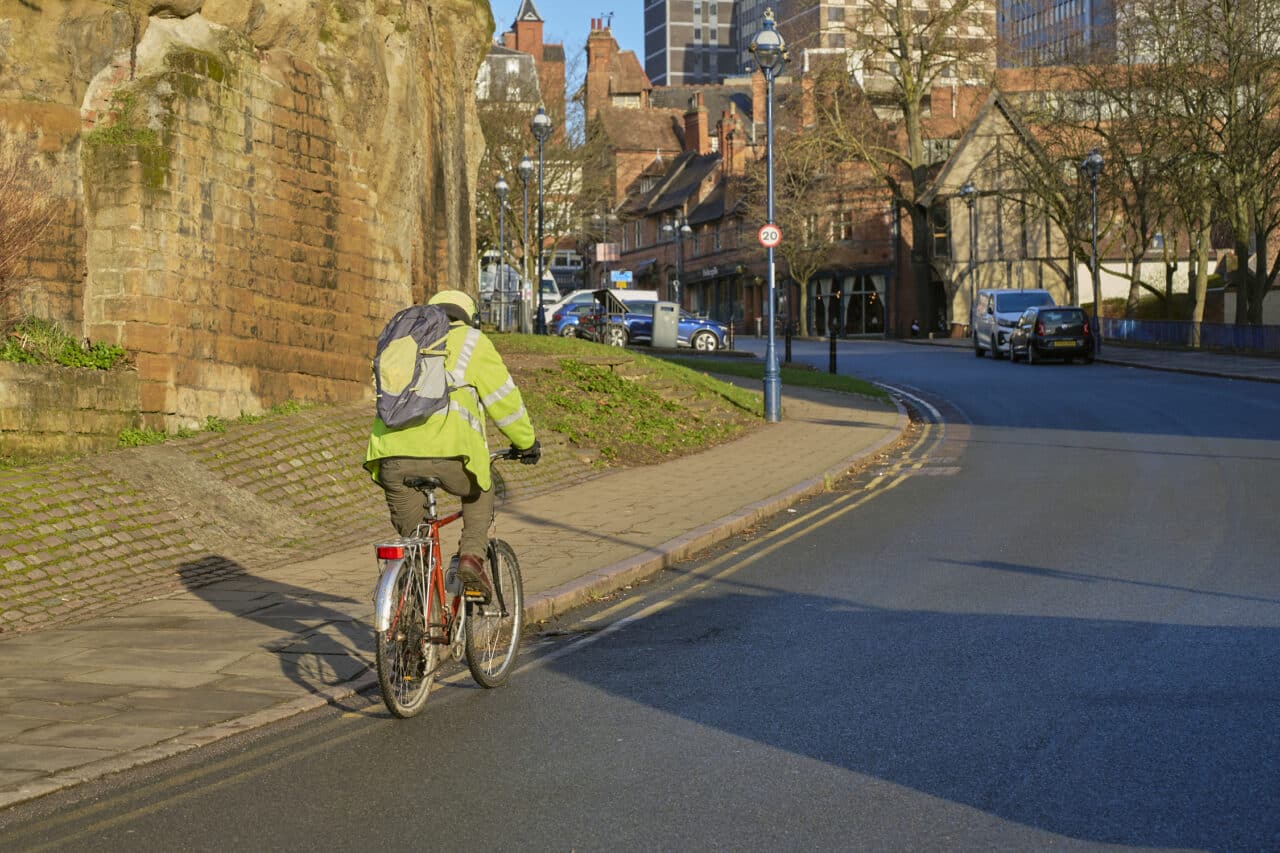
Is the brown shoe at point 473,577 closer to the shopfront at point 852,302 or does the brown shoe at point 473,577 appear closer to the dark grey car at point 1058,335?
the dark grey car at point 1058,335

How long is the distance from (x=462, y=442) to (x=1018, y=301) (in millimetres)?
40544

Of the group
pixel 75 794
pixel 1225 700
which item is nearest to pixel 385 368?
pixel 75 794

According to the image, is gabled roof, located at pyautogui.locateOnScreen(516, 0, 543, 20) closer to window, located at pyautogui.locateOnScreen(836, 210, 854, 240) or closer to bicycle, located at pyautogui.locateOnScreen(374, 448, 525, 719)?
window, located at pyautogui.locateOnScreen(836, 210, 854, 240)

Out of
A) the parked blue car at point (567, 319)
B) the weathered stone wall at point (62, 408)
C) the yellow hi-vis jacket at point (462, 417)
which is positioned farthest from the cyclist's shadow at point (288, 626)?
the parked blue car at point (567, 319)

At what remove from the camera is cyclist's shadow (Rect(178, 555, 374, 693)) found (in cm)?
786

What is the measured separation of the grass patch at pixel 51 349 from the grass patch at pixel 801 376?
1693cm

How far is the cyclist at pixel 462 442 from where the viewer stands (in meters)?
6.97

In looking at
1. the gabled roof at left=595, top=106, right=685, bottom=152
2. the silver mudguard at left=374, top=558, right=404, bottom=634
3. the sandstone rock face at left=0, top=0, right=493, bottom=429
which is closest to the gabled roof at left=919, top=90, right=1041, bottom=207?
the gabled roof at left=595, top=106, right=685, bottom=152

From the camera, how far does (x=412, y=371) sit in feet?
22.4

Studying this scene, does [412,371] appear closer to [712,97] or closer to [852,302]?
[852,302]

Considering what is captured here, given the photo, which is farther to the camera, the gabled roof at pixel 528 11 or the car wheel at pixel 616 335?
the gabled roof at pixel 528 11

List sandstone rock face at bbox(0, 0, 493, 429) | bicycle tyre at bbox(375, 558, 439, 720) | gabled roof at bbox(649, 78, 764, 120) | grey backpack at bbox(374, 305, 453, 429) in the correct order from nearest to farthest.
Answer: bicycle tyre at bbox(375, 558, 439, 720), grey backpack at bbox(374, 305, 453, 429), sandstone rock face at bbox(0, 0, 493, 429), gabled roof at bbox(649, 78, 764, 120)

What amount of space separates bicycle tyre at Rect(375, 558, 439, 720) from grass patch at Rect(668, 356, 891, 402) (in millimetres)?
21605

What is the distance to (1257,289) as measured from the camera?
44.7 m
